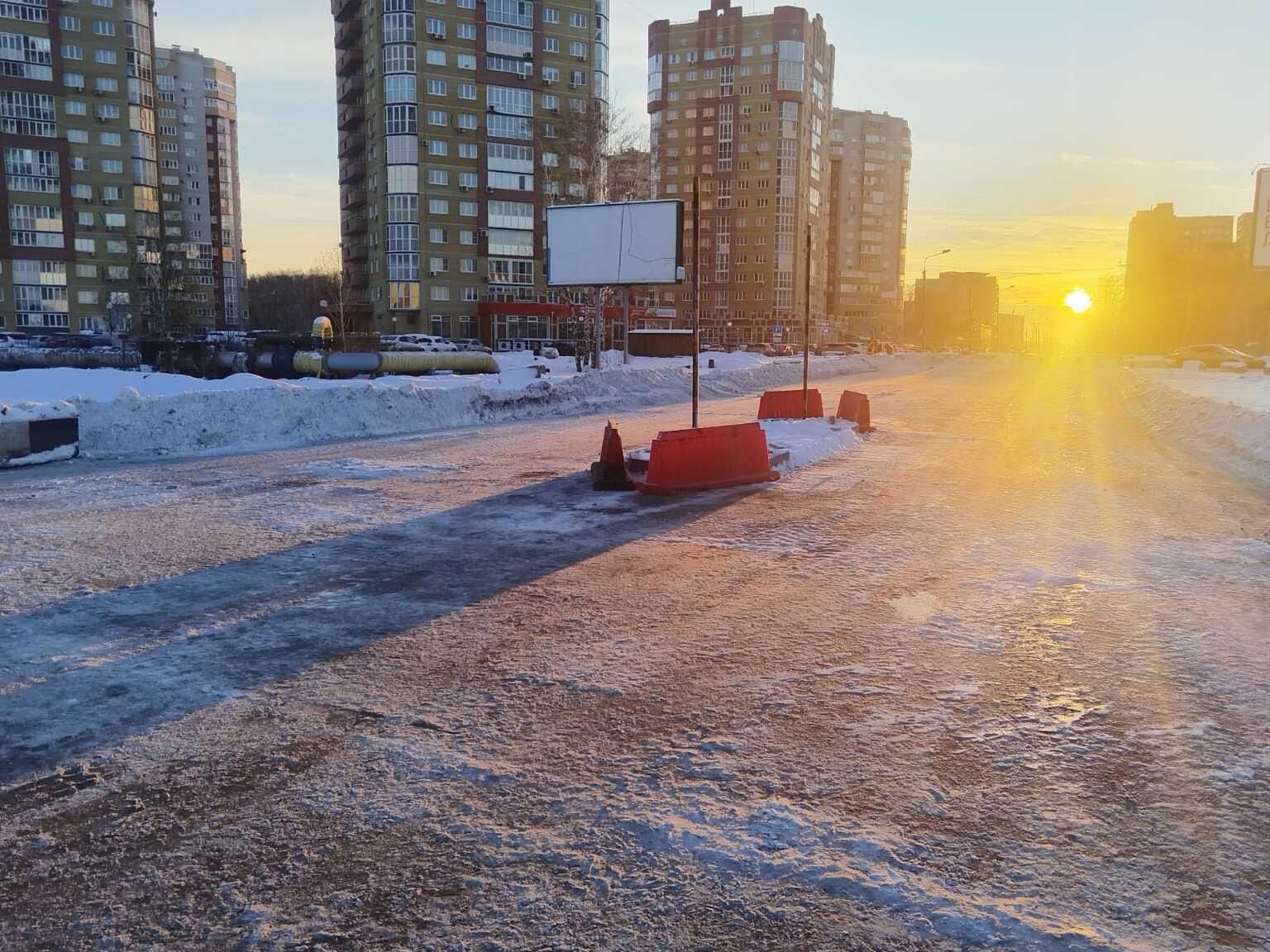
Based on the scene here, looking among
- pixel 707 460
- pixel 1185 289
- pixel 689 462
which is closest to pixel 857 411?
pixel 707 460

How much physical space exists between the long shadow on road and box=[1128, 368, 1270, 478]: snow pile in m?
10.2

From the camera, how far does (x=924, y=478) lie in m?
11.3

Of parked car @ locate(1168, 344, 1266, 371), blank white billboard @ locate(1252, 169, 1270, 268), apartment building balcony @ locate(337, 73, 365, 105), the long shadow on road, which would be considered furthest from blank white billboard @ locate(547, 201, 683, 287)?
apartment building balcony @ locate(337, 73, 365, 105)

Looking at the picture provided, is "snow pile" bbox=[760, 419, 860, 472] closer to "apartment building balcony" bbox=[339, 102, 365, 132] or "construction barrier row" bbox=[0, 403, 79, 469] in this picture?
"construction barrier row" bbox=[0, 403, 79, 469]

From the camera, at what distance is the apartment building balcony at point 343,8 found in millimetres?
89375

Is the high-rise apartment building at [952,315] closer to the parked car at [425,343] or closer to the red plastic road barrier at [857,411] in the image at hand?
the parked car at [425,343]

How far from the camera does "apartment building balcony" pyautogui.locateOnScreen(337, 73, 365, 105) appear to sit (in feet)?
298

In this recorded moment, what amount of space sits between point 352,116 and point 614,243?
244ft

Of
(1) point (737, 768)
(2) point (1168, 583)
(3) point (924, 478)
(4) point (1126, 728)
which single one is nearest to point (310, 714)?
Answer: (1) point (737, 768)

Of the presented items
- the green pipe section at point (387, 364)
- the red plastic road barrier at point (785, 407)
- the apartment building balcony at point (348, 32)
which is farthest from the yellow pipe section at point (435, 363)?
the apartment building balcony at point (348, 32)

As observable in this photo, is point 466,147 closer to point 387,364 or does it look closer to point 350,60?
point 350,60

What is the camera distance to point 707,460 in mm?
10539

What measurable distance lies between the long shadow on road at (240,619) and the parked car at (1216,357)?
5135 cm

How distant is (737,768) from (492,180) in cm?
8927
